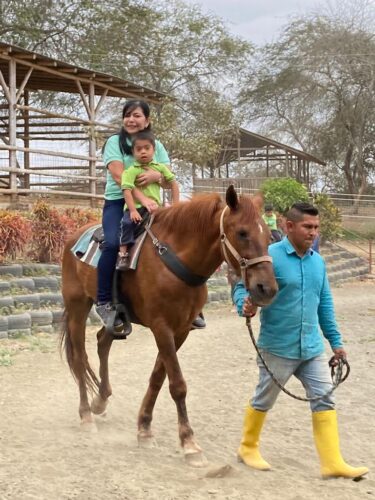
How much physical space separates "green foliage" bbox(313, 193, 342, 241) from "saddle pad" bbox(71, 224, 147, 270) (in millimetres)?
16265

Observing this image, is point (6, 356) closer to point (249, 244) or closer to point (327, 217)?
point (249, 244)

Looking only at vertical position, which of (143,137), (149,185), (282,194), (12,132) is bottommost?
(149,185)

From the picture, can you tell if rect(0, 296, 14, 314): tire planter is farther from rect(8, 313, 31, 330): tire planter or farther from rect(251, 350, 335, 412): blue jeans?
rect(251, 350, 335, 412): blue jeans

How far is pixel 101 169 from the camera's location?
20.1 m

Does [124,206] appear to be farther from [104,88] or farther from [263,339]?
[104,88]

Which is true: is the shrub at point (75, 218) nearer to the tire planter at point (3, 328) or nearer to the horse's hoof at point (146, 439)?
the tire planter at point (3, 328)

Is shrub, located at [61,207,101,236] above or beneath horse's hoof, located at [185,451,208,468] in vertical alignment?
above

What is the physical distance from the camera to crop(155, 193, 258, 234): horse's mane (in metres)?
4.36

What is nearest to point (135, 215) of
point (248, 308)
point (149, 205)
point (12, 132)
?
point (149, 205)

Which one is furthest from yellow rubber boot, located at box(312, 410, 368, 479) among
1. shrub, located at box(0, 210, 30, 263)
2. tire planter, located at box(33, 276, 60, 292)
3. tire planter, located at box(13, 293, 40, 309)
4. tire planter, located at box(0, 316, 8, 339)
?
shrub, located at box(0, 210, 30, 263)

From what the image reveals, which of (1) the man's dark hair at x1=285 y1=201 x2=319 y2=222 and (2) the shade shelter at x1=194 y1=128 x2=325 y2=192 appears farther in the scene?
(2) the shade shelter at x1=194 y1=128 x2=325 y2=192

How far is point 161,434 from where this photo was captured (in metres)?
5.06

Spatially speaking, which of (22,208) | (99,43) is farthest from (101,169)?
(99,43)

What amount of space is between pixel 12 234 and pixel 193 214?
668cm
